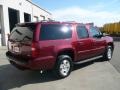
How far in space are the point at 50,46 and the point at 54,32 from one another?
0.57 metres

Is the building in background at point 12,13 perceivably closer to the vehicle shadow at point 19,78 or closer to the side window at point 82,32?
the vehicle shadow at point 19,78

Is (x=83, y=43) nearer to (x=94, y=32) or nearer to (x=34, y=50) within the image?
(x=94, y=32)

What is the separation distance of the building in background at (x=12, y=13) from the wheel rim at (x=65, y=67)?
497 inches

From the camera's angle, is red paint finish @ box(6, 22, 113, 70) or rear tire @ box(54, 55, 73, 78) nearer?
red paint finish @ box(6, 22, 113, 70)

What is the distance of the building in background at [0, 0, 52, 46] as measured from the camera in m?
19.5

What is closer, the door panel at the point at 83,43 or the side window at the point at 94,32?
the door panel at the point at 83,43

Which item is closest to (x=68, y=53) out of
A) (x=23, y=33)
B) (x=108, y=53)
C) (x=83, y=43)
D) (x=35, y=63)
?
(x=83, y=43)

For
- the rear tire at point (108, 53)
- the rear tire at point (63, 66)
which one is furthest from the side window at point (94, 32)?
the rear tire at point (63, 66)

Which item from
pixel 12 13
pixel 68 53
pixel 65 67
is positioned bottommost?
pixel 65 67

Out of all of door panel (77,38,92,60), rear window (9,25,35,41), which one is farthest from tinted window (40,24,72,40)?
door panel (77,38,92,60)

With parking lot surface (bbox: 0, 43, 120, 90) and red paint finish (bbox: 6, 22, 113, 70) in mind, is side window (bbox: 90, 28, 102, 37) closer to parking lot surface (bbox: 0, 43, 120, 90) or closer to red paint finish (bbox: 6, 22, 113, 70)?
red paint finish (bbox: 6, 22, 113, 70)

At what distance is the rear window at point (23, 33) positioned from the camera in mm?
6952

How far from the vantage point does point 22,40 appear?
7.08 meters

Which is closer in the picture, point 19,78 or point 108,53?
point 19,78
